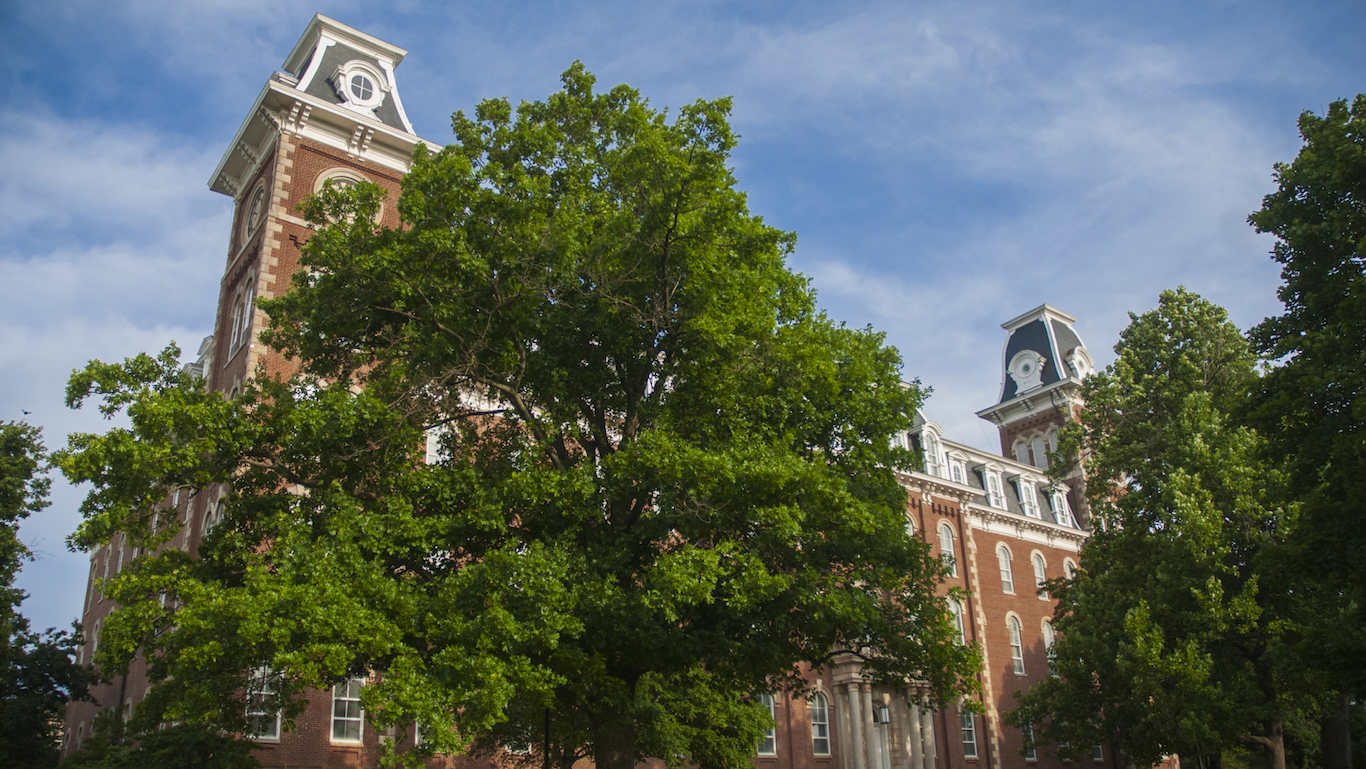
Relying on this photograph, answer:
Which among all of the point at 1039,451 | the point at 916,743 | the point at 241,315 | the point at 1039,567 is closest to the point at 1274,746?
the point at 916,743

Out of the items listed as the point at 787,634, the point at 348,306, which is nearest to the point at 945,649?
the point at 787,634

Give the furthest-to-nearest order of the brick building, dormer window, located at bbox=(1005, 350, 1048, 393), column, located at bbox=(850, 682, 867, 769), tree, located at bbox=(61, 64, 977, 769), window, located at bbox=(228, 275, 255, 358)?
dormer window, located at bbox=(1005, 350, 1048, 393)
column, located at bbox=(850, 682, 867, 769)
window, located at bbox=(228, 275, 255, 358)
the brick building
tree, located at bbox=(61, 64, 977, 769)

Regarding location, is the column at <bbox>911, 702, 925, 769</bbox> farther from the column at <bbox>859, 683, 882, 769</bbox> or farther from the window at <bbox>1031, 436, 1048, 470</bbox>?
the window at <bbox>1031, 436, 1048, 470</bbox>

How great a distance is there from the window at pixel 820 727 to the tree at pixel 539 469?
1957cm

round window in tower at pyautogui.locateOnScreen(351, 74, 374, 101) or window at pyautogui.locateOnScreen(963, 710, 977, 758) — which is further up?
round window in tower at pyautogui.locateOnScreen(351, 74, 374, 101)

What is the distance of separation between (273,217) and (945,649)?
22357 mm

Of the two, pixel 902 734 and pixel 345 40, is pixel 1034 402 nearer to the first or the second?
pixel 902 734

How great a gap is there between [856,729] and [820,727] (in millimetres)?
1517

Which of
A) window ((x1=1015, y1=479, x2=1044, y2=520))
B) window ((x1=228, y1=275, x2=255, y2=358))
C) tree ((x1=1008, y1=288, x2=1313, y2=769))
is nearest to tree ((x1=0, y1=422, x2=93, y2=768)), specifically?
window ((x1=228, y1=275, x2=255, y2=358))

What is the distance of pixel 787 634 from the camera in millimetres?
15227

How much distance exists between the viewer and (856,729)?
34.4 m

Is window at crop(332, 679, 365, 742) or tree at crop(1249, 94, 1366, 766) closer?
tree at crop(1249, 94, 1366, 766)

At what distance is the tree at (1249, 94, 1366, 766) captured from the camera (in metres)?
14.4

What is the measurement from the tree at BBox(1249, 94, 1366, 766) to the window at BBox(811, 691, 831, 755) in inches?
765
